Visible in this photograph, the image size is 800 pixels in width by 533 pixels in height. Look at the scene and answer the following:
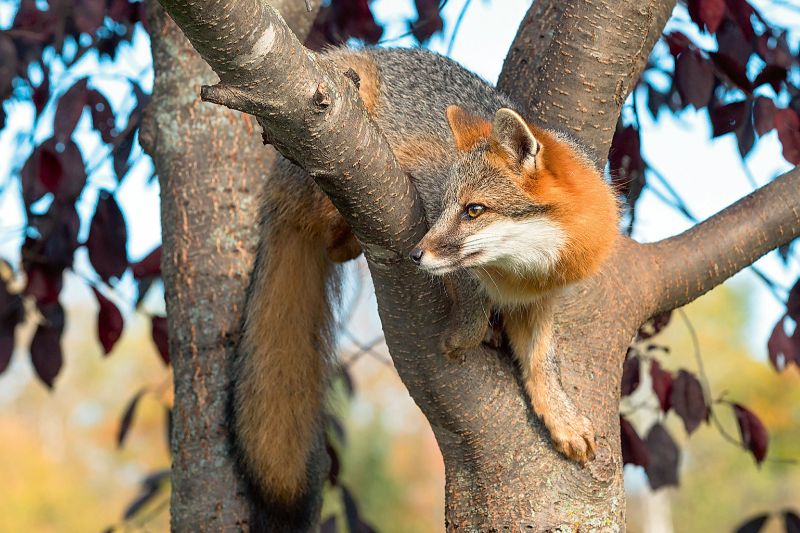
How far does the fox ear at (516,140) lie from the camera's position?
7.23 ft

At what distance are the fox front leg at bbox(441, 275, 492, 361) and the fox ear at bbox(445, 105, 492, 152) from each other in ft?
1.21

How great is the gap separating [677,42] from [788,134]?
0.50 meters

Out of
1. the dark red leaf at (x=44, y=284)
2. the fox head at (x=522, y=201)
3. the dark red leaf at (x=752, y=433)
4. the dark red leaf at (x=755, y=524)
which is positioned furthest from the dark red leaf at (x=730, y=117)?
the dark red leaf at (x=44, y=284)

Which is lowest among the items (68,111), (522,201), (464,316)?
(464,316)

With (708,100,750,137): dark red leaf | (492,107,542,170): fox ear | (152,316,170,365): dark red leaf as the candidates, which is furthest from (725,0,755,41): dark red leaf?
(152,316,170,365): dark red leaf

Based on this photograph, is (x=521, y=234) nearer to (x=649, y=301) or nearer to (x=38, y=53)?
(x=649, y=301)

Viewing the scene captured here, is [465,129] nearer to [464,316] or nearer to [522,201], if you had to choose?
[522,201]

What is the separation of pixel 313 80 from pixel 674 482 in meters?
2.10

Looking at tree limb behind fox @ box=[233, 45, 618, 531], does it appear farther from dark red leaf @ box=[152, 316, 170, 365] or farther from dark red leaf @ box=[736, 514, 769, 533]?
dark red leaf @ box=[736, 514, 769, 533]

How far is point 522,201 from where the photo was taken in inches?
90.4

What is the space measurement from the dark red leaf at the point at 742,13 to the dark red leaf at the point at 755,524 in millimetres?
1654

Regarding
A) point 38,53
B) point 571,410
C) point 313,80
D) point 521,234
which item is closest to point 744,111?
point 521,234

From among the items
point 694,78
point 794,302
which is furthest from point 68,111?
point 794,302

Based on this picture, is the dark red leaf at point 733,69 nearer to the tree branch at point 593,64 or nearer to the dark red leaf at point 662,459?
the tree branch at point 593,64
